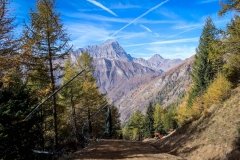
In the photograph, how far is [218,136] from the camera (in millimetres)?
26406

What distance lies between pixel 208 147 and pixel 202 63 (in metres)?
33.0

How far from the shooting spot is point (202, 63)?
56594 mm

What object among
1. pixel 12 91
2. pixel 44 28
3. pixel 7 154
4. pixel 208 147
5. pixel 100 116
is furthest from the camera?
pixel 100 116

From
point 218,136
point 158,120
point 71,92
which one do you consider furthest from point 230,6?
point 158,120

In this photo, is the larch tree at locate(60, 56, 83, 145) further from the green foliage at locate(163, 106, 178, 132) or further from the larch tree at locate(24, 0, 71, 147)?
the green foliage at locate(163, 106, 178, 132)

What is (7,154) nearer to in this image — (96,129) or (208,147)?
(208,147)

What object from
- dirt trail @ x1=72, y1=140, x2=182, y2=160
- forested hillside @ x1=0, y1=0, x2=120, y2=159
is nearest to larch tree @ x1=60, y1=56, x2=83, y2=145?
forested hillside @ x1=0, y1=0, x2=120, y2=159

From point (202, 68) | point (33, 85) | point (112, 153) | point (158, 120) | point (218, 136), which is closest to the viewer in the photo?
point (33, 85)

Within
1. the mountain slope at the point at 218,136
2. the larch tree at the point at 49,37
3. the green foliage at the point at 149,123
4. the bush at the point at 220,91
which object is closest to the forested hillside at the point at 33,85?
the larch tree at the point at 49,37

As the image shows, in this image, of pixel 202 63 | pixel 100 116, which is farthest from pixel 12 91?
pixel 100 116

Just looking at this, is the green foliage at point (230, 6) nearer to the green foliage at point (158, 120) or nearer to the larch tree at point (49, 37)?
the larch tree at point (49, 37)

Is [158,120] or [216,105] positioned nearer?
[216,105]

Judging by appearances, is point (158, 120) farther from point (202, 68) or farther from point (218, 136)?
point (218, 136)

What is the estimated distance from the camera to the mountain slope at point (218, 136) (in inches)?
902
